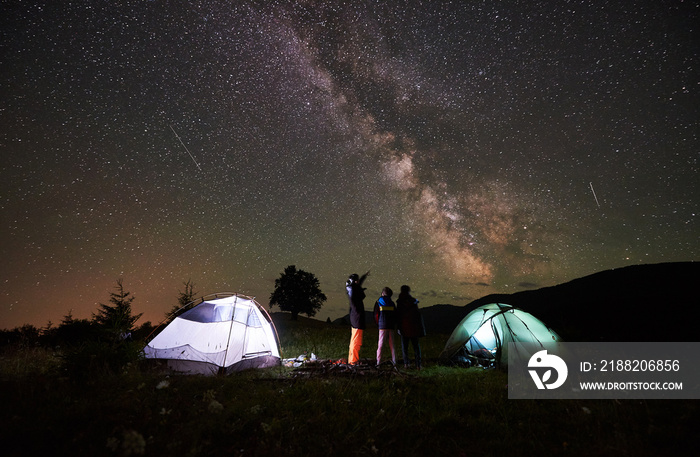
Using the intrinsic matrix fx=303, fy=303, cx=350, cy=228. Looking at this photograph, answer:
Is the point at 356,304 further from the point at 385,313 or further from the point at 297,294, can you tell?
the point at 297,294

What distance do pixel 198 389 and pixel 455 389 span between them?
5183 millimetres

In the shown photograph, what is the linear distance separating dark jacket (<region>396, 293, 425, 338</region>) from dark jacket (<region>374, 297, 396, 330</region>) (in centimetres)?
25

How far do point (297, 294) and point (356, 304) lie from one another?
43092 millimetres

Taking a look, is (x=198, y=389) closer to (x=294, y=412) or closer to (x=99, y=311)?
(x=294, y=412)

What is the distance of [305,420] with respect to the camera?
178 inches

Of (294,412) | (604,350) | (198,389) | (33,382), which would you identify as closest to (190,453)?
(294,412)

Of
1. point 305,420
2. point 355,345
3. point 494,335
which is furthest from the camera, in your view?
point 494,335

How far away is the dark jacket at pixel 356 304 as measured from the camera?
8.98m

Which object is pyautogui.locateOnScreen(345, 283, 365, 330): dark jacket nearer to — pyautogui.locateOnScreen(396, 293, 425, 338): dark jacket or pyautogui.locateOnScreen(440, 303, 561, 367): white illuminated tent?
pyautogui.locateOnScreen(396, 293, 425, 338): dark jacket

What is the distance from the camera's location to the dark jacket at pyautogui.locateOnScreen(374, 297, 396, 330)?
9.04 metres

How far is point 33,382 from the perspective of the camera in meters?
5.35

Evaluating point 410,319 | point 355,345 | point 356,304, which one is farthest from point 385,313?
point 355,345

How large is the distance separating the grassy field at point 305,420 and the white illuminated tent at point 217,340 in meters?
1.99

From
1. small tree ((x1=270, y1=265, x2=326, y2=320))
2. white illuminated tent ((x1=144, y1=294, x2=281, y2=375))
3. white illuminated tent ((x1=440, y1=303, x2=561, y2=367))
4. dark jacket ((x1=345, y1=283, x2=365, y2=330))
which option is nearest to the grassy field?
white illuminated tent ((x1=144, y1=294, x2=281, y2=375))
